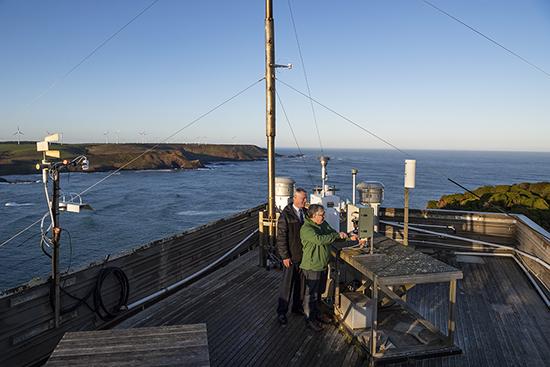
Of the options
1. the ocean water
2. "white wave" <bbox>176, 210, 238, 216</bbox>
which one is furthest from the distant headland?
"white wave" <bbox>176, 210, 238, 216</bbox>

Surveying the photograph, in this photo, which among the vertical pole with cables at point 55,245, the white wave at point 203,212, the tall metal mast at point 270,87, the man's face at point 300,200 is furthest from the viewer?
the white wave at point 203,212

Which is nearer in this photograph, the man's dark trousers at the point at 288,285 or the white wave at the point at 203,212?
the man's dark trousers at the point at 288,285

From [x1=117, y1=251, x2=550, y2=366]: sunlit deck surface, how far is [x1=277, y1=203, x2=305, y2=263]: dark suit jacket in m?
0.92

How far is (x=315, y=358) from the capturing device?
14.4ft

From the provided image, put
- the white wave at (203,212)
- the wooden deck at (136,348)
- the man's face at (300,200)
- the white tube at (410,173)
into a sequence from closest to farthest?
the wooden deck at (136,348) < the man's face at (300,200) < the white tube at (410,173) < the white wave at (203,212)

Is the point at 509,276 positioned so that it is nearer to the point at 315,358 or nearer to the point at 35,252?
the point at 315,358

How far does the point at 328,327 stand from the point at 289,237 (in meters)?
1.25

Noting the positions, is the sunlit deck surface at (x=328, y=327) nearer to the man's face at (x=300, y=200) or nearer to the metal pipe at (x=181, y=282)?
the metal pipe at (x=181, y=282)

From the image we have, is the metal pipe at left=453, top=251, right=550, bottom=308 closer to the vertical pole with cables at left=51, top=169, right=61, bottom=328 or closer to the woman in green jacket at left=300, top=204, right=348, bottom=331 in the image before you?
the woman in green jacket at left=300, top=204, right=348, bottom=331

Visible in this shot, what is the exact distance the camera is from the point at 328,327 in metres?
5.15

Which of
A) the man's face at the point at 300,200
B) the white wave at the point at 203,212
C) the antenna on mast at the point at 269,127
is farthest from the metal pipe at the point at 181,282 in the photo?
the white wave at the point at 203,212

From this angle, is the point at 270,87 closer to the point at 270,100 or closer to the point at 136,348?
the point at 270,100

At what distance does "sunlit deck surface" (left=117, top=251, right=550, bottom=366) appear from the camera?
175 inches

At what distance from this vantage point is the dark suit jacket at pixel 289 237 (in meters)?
5.20
